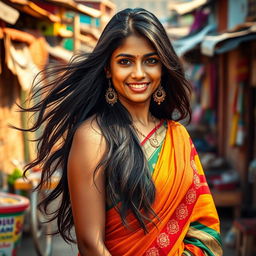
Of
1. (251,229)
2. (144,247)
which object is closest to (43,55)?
(251,229)

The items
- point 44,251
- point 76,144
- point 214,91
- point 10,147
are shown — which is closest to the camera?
point 76,144

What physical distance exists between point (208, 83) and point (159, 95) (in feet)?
34.3

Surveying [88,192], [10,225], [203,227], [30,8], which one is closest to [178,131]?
[203,227]

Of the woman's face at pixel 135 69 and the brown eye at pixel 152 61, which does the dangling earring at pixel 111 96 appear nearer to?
the woman's face at pixel 135 69

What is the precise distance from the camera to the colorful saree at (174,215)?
229 centimetres

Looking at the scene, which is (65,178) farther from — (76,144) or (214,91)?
(214,91)

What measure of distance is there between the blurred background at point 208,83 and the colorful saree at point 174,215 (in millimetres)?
840

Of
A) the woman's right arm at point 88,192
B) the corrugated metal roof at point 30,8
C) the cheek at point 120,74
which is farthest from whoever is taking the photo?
the corrugated metal roof at point 30,8

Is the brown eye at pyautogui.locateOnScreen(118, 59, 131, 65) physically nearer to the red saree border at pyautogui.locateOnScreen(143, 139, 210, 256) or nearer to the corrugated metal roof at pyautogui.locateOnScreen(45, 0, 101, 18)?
the red saree border at pyautogui.locateOnScreen(143, 139, 210, 256)

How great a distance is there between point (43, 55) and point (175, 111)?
196 inches

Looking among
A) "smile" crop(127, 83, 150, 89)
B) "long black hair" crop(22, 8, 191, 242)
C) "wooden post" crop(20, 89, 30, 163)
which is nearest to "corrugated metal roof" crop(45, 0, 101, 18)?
"wooden post" crop(20, 89, 30, 163)

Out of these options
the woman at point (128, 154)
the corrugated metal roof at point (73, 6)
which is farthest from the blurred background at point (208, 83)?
the woman at point (128, 154)

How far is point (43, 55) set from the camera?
750 centimetres

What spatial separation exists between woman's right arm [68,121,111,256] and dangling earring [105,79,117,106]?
223mm
